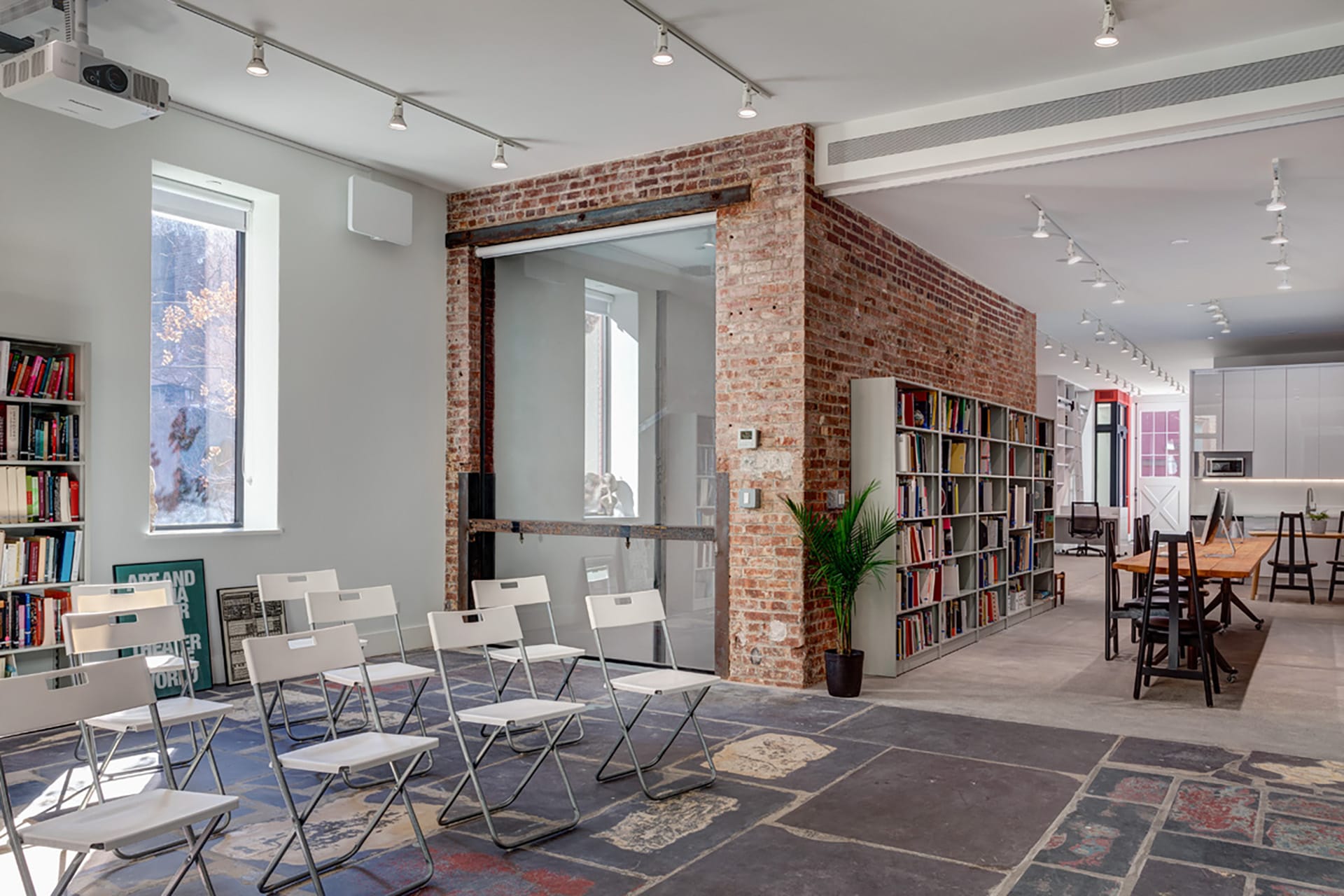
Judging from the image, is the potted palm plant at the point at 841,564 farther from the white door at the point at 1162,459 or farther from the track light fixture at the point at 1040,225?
the white door at the point at 1162,459

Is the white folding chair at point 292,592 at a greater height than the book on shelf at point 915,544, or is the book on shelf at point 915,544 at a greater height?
the book on shelf at point 915,544

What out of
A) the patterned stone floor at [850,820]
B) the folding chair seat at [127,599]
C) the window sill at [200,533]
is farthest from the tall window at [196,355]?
the patterned stone floor at [850,820]

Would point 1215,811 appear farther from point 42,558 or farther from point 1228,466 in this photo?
point 1228,466

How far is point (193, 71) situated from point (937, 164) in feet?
15.2

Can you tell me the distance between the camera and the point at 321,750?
11.4ft

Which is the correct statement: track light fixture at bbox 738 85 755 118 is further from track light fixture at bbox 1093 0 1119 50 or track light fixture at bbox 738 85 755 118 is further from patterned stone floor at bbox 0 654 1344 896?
patterned stone floor at bbox 0 654 1344 896

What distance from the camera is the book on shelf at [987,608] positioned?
8727 mm

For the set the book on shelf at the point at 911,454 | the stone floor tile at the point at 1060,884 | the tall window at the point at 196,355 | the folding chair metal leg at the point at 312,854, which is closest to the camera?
the folding chair metal leg at the point at 312,854

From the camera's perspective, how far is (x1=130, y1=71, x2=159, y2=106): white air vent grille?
16.1 feet

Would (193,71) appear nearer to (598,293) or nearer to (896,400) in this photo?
(598,293)

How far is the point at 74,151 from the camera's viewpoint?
19.5 ft

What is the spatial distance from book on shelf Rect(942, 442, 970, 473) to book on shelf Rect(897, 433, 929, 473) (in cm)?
38

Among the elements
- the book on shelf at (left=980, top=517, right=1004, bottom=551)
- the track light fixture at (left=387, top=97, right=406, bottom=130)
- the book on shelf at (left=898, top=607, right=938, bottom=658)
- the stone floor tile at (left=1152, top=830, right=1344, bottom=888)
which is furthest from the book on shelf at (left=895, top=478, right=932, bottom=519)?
the track light fixture at (left=387, top=97, right=406, bottom=130)

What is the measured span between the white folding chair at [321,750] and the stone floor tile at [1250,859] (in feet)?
9.11
